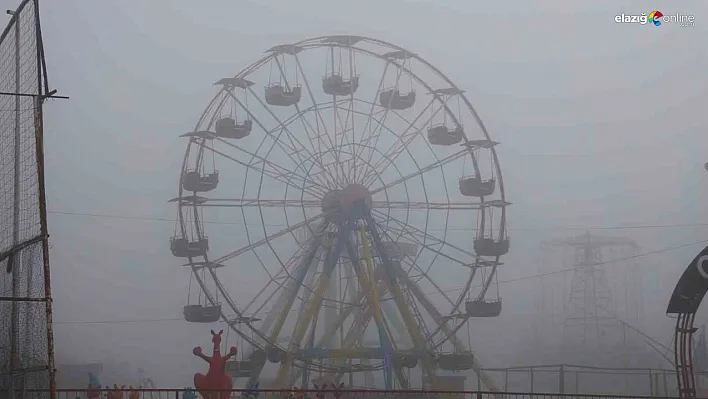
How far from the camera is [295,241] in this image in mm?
16156

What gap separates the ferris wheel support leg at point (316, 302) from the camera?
1485 centimetres

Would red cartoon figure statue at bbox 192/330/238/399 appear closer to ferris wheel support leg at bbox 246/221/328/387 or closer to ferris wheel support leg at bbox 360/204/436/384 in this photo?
ferris wheel support leg at bbox 246/221/328/387

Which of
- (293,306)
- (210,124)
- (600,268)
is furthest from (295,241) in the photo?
(600,268)

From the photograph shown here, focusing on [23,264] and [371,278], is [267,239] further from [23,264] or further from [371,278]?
[23,264]

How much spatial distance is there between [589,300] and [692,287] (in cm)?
542

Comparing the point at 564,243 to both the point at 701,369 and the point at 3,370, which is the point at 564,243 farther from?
the point at 3,370

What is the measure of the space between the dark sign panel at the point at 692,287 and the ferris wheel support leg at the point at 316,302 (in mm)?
5358

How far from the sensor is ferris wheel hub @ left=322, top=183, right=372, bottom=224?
52.7ft

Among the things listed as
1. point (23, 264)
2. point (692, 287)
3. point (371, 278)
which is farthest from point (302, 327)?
point (23, 264)

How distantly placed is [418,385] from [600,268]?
4742mm

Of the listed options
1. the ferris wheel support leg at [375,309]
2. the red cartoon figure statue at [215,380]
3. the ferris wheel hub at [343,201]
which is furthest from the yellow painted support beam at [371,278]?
the red cartoon figure statue at [215,380]

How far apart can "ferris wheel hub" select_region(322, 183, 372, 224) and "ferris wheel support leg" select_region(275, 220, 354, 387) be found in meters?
0.24

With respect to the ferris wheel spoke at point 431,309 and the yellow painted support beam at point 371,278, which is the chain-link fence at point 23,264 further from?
the ferris wheel spoke at point 431,309

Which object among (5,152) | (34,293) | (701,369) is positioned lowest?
(701,369)
